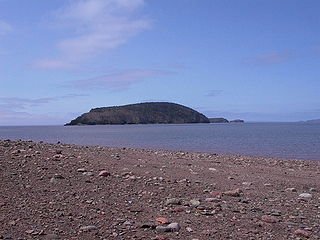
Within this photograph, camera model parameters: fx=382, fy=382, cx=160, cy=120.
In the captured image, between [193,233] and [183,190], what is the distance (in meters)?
2.90

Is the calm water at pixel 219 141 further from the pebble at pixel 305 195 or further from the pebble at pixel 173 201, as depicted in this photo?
the pebble at pixel 173 201

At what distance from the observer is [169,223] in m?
6.27

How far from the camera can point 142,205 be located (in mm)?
7383

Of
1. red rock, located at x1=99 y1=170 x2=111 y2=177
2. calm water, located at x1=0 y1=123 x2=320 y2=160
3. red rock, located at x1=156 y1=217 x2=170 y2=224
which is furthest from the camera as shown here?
calm water, located at x1=0 y1=123 x2=320 y2=160

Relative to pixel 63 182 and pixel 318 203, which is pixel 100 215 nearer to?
pixel 63 182

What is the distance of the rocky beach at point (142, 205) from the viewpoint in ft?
19.4

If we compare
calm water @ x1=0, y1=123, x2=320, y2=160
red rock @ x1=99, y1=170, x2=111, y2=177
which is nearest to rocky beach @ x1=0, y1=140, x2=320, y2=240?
red rock @ x1=99, y1=170, x2=111, y2=177

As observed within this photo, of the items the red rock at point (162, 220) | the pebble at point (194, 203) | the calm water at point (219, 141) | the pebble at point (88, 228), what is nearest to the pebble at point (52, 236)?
the pebble at point (88, 228)

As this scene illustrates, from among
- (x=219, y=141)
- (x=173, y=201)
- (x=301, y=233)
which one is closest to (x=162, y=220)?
(x=173, y=201)

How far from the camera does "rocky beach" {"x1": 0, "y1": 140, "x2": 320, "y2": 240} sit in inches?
233

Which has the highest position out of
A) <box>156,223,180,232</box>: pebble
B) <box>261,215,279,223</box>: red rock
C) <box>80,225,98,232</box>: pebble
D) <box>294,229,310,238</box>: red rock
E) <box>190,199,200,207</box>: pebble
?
Answer: <box>190,199,200,207</box>: pebble

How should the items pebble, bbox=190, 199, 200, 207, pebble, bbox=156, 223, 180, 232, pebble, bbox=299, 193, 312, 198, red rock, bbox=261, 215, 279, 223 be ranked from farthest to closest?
pebble, bbox=299, 193, 312, 198, pebble, bbox=190, 199, 200, 207, red rock, bbox=261, 215, 279, 223, pebble, bbox=156, 223, 180, 232

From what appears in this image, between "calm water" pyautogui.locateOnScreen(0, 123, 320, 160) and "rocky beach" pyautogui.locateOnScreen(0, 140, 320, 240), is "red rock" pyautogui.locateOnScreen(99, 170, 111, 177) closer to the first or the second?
"rocky beach" pyautogui.locateOnScreen(0, 140, 320, 240)

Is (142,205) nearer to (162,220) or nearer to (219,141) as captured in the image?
(162,220)
